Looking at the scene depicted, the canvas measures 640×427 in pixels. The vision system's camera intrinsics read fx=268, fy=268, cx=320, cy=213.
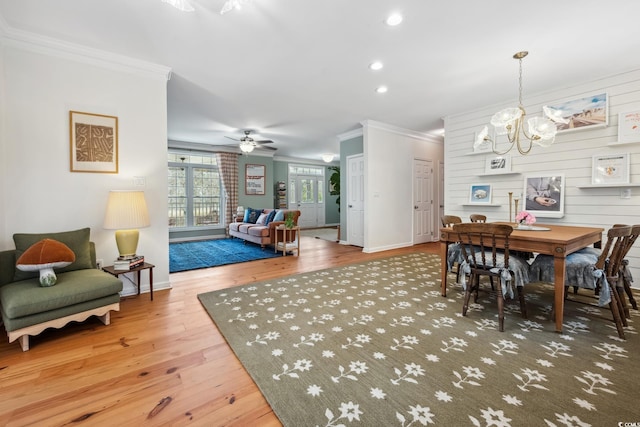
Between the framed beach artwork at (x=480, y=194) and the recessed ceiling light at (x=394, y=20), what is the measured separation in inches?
130

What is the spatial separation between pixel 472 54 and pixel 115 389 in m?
4.26

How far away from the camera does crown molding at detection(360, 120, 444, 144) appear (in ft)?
18.0

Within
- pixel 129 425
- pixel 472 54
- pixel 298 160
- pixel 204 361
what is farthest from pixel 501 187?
pixel 298 160

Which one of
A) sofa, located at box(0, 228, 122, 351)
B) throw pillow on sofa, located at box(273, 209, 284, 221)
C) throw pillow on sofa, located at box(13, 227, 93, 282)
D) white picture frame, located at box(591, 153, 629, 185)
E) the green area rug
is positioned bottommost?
the green area rug

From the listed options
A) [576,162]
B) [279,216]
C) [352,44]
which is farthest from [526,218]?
[279,216]

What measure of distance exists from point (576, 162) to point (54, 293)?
19.5ft

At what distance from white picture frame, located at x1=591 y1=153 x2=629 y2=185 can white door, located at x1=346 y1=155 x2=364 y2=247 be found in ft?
12.0

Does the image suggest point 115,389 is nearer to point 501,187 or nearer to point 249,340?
point 249,340

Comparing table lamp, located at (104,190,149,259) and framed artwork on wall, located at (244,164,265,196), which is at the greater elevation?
framed artwork on wall, located at (244,164,265,196)

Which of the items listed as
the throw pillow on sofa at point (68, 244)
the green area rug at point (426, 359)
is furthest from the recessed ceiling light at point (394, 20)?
the throw pillow on sofa at point (68, 244)

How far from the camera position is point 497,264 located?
2.42m

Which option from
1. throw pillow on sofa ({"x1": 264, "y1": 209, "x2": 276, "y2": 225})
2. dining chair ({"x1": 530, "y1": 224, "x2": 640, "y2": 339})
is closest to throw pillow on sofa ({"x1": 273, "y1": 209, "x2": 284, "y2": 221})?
throw pillow on sofa ({"x1": 264, "y1": 209, "x2": 276, "y2": 225})

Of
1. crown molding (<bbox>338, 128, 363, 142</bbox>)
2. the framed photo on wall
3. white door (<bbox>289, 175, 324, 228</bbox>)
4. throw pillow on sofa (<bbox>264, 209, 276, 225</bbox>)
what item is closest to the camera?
the framed photo on wall

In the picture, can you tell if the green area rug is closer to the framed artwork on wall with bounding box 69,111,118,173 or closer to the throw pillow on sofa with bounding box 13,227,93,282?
the throw pillow on sofa with bounding box 13,227,93,282
